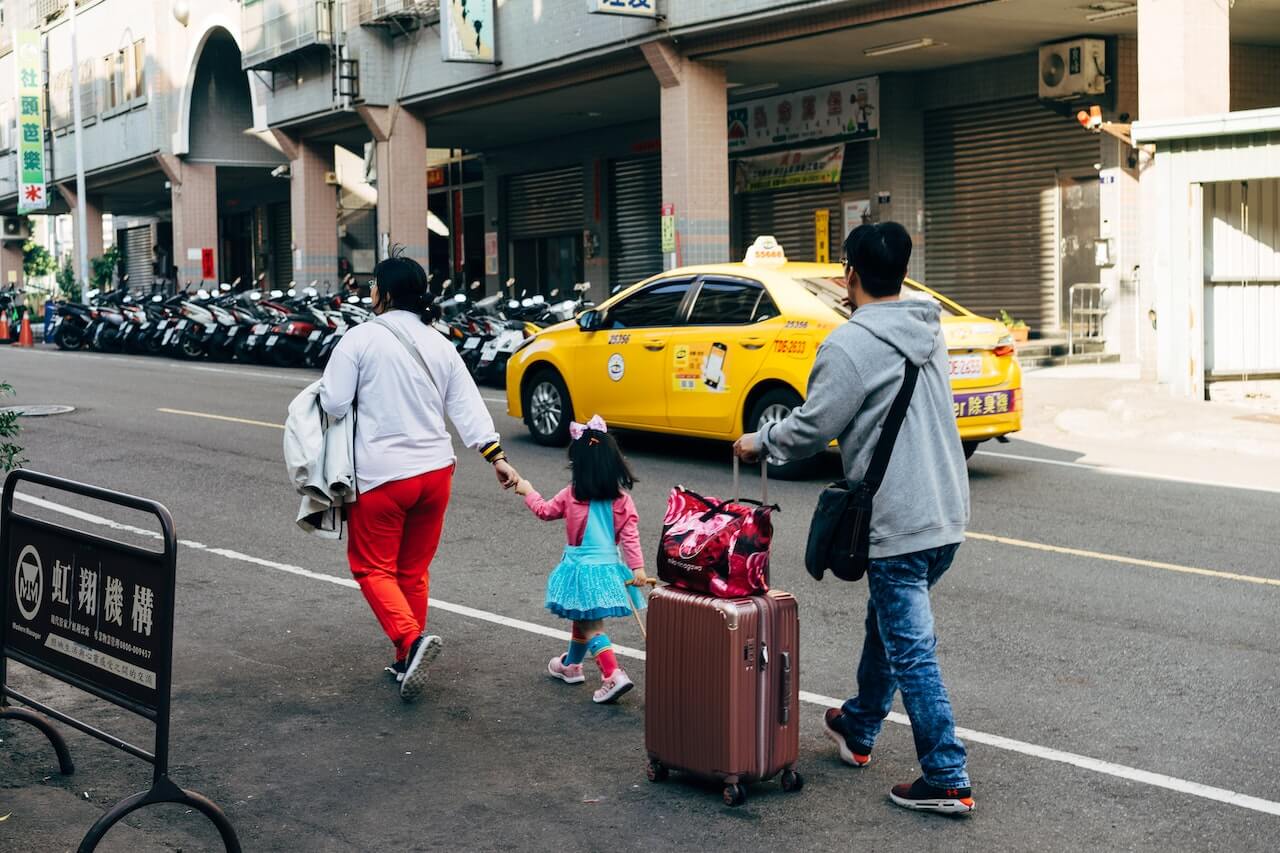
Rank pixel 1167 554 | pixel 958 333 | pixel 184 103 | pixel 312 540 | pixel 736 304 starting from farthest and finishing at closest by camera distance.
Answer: pixel 184 103 → pixel 736 304 → pixel 958 333 → pixel 312 540 → pixel 1167 554

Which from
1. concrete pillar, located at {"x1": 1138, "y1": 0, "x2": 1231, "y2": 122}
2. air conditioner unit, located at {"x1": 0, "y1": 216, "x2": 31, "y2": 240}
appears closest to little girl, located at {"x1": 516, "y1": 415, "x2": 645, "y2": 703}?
concrete pillar, located at {"x1": 1138, "y1": 0, "x2": 1231, "y2": 122}

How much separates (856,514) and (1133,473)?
786 centimetres

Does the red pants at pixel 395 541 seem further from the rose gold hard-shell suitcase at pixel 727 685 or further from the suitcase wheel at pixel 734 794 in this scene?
the suitcase wheel at pixel 734 794

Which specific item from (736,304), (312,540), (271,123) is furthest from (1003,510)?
(271,123)

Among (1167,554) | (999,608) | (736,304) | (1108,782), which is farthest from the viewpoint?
(736,304)

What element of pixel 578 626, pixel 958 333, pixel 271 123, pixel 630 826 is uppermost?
pixel 271 123

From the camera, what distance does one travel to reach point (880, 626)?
482cm

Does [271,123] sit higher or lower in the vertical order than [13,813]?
higher

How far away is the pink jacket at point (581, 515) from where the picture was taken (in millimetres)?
5871

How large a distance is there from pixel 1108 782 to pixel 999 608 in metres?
2.50

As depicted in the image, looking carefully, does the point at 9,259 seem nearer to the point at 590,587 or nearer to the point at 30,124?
the point at 30,124

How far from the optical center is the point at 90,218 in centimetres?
4897

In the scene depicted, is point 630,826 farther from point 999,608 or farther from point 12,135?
point 12,135

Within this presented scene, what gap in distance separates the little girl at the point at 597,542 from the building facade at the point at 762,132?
1143cm
